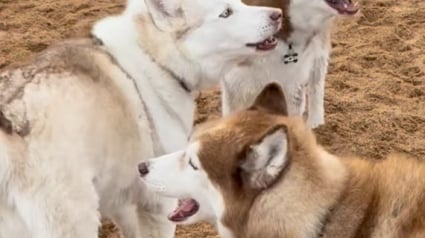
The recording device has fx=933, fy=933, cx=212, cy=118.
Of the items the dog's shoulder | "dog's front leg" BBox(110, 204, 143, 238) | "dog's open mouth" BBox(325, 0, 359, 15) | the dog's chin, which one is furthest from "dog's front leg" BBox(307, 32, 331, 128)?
the dog's chin

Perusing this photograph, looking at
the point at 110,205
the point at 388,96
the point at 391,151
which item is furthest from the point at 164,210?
the point at 388,96

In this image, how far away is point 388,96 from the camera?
5.82 metres

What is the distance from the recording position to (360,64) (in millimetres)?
6203

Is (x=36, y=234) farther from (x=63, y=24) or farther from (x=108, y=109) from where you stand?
(x=63, y=24)

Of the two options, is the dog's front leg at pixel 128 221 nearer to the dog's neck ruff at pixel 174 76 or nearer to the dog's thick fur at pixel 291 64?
the dog's neck ruff at pixel 174 76

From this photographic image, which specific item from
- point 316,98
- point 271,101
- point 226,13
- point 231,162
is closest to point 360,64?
point 316,98

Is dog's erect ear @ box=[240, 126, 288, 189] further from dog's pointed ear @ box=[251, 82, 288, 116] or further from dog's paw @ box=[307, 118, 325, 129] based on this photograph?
dog's paw @ box=[307, 118, 325, 129]

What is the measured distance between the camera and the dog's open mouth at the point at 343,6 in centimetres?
489

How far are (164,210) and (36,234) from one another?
2.64 feet

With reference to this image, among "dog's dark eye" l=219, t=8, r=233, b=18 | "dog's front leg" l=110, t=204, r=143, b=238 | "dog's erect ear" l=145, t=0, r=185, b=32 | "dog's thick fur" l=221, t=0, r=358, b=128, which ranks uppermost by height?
"dog's erect ear" l=145, t=0, r=185, b=32

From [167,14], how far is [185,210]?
3.19 ft

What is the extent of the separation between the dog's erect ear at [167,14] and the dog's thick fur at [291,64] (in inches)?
28.5

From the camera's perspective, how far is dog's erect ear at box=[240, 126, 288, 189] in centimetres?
314

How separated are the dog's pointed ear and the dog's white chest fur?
1172 millimetres
